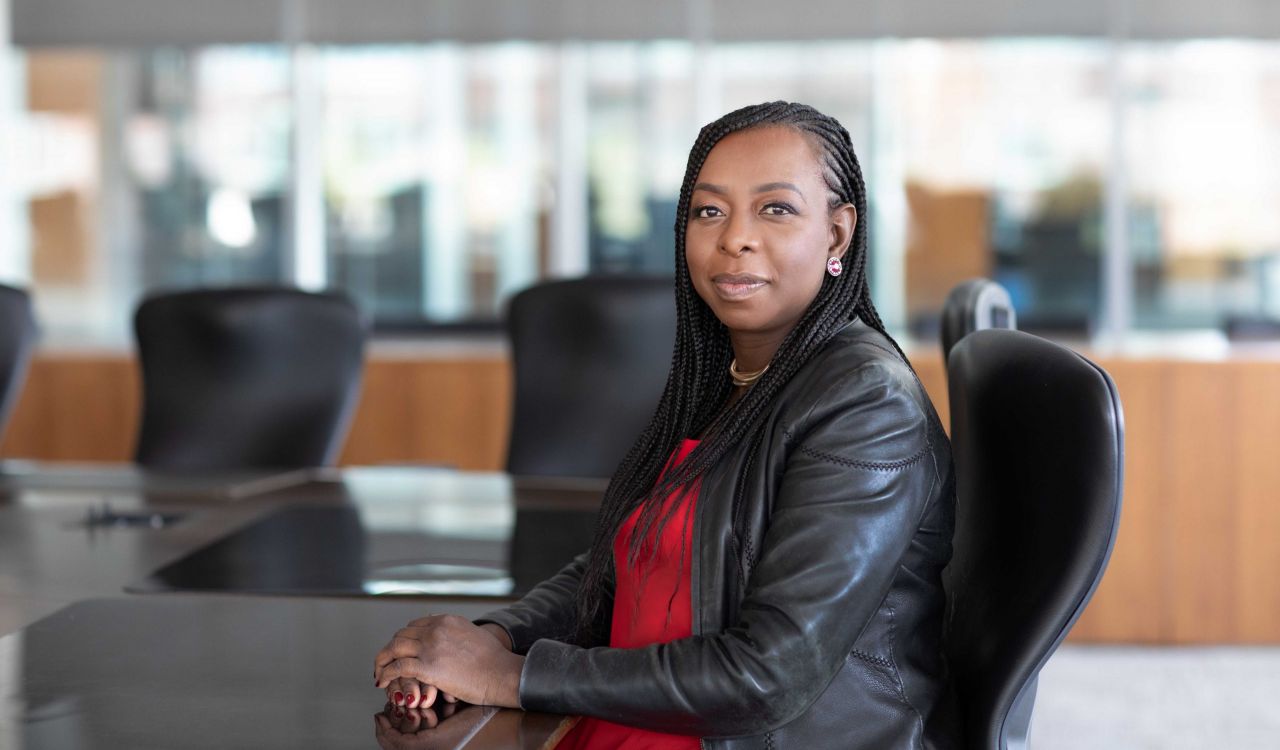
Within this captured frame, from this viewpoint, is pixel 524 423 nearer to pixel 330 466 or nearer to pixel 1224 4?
pixel 330 466

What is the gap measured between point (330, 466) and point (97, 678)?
1947 mm

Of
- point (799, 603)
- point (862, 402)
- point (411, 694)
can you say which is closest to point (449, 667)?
point (411, 694)

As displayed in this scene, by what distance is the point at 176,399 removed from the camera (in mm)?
3283

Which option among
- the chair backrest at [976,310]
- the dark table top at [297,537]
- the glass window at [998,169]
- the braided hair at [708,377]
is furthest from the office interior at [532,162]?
the braided hair at [708,377]

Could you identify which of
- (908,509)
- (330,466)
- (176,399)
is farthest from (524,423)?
(908,509)

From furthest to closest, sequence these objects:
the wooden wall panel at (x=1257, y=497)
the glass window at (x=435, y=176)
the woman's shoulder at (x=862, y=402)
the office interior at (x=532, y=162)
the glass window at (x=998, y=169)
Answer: the glass window at (x=435, y=176) → the glass window at (x=998, y=169) → the office interior at (x=532, y=162) → the wooden wall panel at (x=1257, y=497) → the woman's shoulder at (x=862, y=402)

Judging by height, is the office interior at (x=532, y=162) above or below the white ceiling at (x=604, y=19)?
below

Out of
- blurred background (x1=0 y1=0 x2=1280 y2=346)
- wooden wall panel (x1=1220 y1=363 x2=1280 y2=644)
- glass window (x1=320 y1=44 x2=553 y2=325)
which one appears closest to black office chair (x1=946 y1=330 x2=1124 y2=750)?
wooden wall panel (x1=1220 y1=363 x2=1280 y2=644)

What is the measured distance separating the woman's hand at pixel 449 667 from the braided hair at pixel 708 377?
0.19 m

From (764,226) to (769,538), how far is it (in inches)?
12.6

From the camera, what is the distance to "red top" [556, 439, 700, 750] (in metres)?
1.35

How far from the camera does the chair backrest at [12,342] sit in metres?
3.43

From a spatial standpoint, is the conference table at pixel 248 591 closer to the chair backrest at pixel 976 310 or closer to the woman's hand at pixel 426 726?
the woman's hand at pixel 426 726

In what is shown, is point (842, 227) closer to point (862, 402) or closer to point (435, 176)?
point (862, 402)
